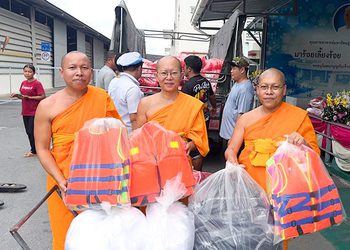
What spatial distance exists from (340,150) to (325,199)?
4.01 m

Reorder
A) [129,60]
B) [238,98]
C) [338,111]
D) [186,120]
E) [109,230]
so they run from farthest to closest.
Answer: [338,111] → [238,98] → [129,60] → [186,120] → [109,230]

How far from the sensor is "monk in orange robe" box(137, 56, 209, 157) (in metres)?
2.31

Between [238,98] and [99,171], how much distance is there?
127 inches

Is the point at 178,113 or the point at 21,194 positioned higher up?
the point at 178,113

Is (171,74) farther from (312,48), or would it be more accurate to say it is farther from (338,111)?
(312,48)

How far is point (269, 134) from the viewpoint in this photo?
6.97ft

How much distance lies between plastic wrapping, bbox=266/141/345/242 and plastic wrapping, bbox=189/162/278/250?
0.10 metres

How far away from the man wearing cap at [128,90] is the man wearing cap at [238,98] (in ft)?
5.09

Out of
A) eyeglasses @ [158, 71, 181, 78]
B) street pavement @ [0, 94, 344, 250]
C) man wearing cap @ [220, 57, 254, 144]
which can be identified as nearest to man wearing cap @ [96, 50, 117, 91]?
street pavement @ [0, 94, 344, 250]

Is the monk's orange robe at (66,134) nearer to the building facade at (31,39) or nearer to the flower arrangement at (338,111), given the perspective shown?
the flower arrangement at (338,111)

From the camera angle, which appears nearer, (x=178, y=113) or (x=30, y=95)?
(x=178, y=113)

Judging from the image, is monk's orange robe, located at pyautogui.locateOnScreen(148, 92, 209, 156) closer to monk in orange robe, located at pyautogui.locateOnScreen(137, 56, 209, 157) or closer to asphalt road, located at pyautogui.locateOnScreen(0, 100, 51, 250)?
monk in orange robe, located at pyautogui.locateOnScreen(137, 56, 209, 157)

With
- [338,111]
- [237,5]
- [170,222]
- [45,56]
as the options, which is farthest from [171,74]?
[45,56]

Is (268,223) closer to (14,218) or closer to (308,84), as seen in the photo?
(14,218)
